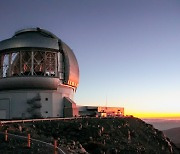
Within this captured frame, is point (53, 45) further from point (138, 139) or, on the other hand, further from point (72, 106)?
point (138, 139)

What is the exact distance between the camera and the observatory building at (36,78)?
169 feet

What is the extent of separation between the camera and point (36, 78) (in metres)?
51.3

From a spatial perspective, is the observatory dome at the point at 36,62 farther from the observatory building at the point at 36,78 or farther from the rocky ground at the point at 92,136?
the rocky ground at the point at 92,136

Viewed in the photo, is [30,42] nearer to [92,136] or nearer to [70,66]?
[70,66]

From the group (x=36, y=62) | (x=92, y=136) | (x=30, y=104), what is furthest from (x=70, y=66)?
(x=92, y=136)

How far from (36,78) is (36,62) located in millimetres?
5206

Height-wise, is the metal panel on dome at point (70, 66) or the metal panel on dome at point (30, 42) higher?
the metal panel on dome at point (30, 42)

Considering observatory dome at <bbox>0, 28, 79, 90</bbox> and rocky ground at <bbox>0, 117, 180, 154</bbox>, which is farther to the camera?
observatory dome at <bbox>0, 28, 79, 90</bbox>

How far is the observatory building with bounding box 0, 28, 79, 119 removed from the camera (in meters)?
Result: 51.6

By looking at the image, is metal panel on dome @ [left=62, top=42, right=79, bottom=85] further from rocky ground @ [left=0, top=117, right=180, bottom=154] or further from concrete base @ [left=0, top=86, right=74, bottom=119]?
rocky ground @ [left=0, top=117, right=180, bottom=154]

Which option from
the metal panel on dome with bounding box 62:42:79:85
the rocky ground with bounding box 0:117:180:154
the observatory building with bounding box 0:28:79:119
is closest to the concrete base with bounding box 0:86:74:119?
the observatory building with bounding box 0:28:79:119

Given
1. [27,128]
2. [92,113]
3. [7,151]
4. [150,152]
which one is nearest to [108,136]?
[150,152]

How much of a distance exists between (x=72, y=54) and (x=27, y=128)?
1207 inches

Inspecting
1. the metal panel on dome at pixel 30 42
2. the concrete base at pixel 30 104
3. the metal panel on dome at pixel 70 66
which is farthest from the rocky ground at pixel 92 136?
the metal panel on dome at pixel 30 42
